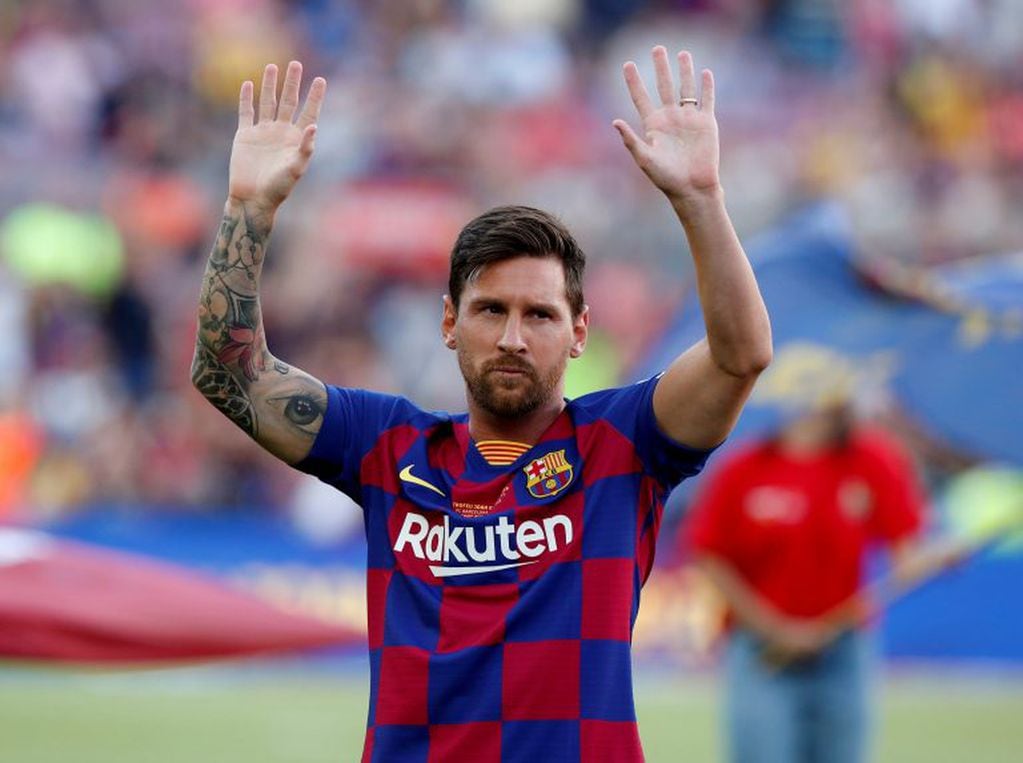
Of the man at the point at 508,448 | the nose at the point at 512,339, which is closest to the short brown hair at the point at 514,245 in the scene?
the man at the point at 508,448

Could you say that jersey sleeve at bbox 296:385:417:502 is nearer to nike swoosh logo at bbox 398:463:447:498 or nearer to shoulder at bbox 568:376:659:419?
nike swoosh logo at bbox 398:463:447:498

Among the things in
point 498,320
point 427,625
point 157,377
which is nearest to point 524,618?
point 427,625

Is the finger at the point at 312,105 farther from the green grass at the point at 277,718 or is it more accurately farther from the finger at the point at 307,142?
the green grass at the point at 277,718

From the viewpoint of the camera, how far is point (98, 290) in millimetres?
16719

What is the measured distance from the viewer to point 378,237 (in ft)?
55.7

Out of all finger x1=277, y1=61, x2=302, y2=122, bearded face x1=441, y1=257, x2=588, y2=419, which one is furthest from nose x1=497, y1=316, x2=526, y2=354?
finger x1=277, y1=61, x2=302, y2=122

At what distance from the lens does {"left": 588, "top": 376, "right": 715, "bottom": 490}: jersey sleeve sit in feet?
12.4

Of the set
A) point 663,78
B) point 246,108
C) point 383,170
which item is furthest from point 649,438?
point 383,170

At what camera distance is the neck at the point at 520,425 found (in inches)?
155

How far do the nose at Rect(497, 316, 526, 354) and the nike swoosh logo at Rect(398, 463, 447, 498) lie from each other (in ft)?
1.10

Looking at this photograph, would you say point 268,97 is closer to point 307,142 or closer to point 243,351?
point 307,142

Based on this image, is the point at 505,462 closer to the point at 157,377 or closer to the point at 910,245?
the point at 157,377

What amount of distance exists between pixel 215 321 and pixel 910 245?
14062 mm

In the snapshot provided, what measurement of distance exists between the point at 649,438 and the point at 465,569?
449mm
